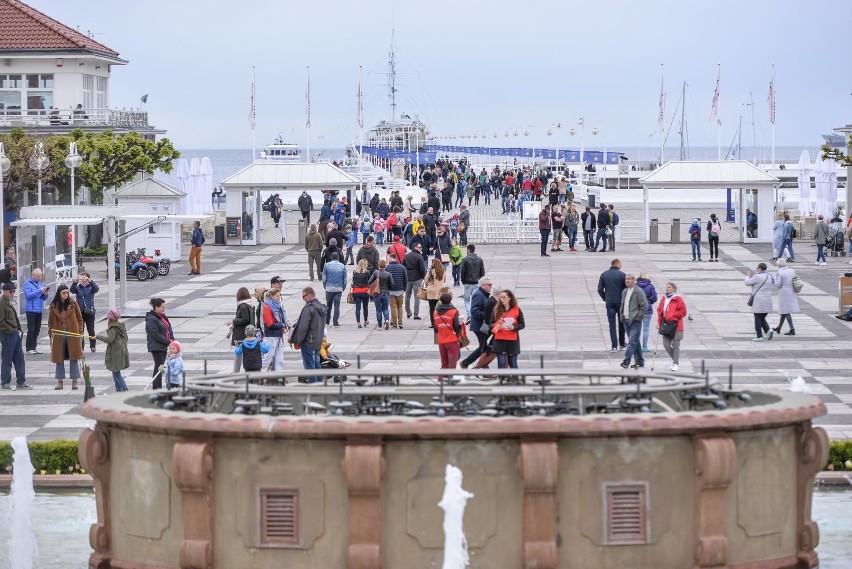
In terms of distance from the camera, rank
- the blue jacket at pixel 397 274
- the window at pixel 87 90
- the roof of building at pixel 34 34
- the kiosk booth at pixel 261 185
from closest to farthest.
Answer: the blue jacket at pixel 397 274
the kiosk booth at pixel 261 185
the roof of building at pixel 34 34
the window at pixel 87 90

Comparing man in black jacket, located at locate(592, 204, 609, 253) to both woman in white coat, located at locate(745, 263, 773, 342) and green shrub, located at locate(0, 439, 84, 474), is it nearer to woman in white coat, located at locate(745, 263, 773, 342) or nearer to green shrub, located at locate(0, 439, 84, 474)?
woman in white coat, located at locate(745, 263, 773, 342)

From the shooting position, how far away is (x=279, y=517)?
42.0 feet

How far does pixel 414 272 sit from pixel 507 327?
1084cm

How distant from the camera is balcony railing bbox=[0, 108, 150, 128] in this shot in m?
59.3

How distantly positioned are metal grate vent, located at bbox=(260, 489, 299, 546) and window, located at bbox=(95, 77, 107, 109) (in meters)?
52.5

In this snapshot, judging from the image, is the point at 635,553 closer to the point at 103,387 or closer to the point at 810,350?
the point at 103,387

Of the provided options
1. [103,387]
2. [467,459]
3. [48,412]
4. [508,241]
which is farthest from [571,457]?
[508,241]

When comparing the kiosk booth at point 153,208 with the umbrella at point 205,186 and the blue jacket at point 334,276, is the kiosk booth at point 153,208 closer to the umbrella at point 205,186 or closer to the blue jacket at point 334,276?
the umbrella at point 205,186

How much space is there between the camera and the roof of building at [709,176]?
52.7 meters

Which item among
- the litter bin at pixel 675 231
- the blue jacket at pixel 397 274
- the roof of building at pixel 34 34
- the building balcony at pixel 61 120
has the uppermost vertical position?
the roof of building at pixel 34 34

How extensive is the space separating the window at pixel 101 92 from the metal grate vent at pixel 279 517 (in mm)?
52480

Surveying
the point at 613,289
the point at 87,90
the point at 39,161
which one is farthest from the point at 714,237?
the point at 87,90

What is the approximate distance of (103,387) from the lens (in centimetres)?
2522

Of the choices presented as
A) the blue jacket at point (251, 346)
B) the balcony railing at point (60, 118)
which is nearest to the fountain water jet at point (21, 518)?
the blue jacket at point (251, 346)
